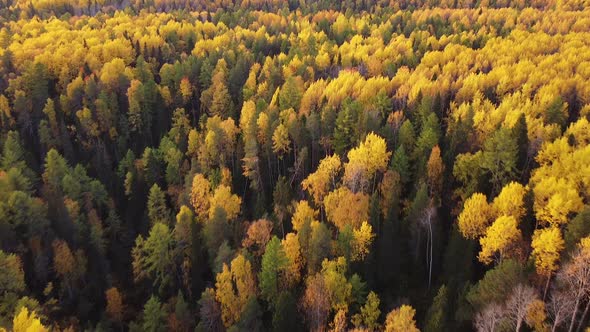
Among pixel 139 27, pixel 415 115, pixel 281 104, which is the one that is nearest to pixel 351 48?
pixel 281 104

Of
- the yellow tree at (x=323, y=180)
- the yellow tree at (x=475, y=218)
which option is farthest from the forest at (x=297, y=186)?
the yellow tree at (x=323, y=180)

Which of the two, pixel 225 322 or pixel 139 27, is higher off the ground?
pixel 139 27

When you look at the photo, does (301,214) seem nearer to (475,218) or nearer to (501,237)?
(475,218)

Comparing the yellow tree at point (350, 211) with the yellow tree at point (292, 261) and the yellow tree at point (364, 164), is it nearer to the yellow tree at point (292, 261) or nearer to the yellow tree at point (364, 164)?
the yellow tree at point (364, 164)

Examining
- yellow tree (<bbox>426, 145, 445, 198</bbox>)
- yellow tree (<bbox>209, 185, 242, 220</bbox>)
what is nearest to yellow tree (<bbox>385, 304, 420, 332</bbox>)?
yellow tree (<bbox>426, 145, 445, 198</bbox>)

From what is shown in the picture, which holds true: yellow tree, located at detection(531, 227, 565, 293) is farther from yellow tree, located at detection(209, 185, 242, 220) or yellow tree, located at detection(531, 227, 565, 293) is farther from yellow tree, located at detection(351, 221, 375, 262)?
yellow tree, located at detection(209, 185, 242, 220)

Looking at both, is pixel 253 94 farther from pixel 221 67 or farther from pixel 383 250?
pixel 383 250
